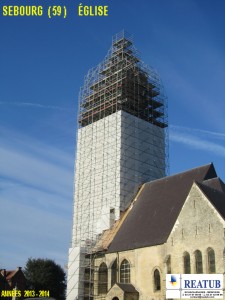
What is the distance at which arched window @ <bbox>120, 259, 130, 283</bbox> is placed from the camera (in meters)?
31.7

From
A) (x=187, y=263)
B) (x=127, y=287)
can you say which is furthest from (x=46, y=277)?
(x=187, y=263)

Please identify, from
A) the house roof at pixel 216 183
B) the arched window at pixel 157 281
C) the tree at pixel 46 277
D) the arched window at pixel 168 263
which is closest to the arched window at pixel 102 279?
the arched window at pixel 157 281

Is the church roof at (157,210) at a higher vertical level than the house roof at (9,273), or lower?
higher

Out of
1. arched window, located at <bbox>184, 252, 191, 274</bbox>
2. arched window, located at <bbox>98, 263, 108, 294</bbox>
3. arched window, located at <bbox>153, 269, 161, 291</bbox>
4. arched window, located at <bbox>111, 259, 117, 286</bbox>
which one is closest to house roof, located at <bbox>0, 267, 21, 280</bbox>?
arched window, located at <bbox>98, 263, 108, 294</bbox>

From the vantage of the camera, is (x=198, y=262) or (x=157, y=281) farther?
(x=157, y=281)

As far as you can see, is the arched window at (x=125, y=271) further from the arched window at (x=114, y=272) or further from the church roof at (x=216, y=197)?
the church roof at (x=216, y=197)

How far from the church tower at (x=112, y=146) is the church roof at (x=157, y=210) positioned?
13.6 ft

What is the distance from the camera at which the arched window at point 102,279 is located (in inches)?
1375

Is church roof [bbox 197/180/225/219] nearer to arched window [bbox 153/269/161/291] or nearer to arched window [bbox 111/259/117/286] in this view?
arched window [bbox 153/269/161/291]

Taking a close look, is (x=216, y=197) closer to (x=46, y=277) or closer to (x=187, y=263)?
(x=187, y=263)

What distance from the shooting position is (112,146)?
42844 millimetres

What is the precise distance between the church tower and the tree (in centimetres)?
1199

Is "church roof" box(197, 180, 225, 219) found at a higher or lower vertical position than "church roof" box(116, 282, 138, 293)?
higher

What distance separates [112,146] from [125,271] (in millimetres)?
14547
